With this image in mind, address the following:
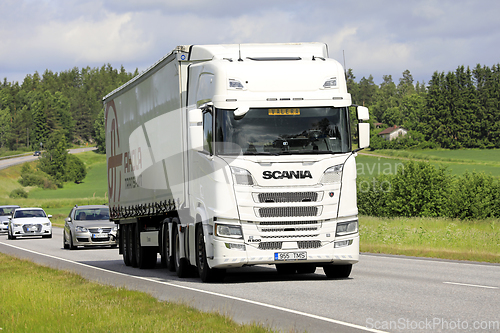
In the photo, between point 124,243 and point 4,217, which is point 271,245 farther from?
point 4,217

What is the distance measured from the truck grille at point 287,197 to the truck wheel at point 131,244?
775cm

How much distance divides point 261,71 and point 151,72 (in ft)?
13.8

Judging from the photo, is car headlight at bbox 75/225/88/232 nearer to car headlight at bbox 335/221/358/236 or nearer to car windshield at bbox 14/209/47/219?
car windshield at bbox 14/209/47/219

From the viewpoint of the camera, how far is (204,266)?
1371 cm

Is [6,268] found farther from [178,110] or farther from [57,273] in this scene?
[178,110]

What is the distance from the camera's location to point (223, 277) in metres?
13.9

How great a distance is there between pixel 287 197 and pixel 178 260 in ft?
12.3

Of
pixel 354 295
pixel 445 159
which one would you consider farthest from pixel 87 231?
pixel 445 159

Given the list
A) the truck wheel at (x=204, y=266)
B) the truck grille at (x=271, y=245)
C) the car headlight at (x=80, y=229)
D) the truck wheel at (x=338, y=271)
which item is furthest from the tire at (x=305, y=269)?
the car headlight at (x=80, y=229)

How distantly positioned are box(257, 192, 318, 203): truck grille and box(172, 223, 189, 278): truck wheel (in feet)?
10.1

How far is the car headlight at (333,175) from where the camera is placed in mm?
12953

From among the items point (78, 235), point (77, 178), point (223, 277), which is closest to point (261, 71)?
point (223, 277)

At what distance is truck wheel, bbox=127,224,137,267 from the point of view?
19.6m

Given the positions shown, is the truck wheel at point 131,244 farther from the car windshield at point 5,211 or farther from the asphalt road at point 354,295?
the car windshield at point 5,211
